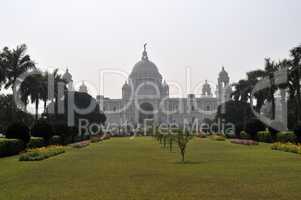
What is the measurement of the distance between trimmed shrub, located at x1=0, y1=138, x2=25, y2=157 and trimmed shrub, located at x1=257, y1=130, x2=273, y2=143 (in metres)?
26.3

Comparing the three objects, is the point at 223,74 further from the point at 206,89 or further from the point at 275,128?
the point at 275,128

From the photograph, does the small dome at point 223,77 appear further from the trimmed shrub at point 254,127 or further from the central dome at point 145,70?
the trimmed shrub at point 254,127

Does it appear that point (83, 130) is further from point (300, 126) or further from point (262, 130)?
point (300, 126)

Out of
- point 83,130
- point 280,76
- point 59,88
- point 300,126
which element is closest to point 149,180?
point 300,126

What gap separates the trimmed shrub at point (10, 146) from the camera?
3153 cm

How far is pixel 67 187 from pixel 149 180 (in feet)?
9.54

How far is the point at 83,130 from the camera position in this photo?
257 ft

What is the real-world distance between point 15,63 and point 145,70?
111 metres

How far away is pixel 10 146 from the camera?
108ft

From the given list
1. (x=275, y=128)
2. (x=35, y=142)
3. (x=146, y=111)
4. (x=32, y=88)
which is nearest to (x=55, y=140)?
(x=32, y=88)

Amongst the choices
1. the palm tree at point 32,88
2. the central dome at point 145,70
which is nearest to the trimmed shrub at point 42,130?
the palm tree at point 32,88

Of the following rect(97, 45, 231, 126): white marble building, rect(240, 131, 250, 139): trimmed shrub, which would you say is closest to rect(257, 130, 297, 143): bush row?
rect(240, 131, 250, 139): trimmed shrub

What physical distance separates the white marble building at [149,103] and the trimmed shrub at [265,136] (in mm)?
102512

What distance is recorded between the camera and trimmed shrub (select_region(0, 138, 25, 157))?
31531mm
